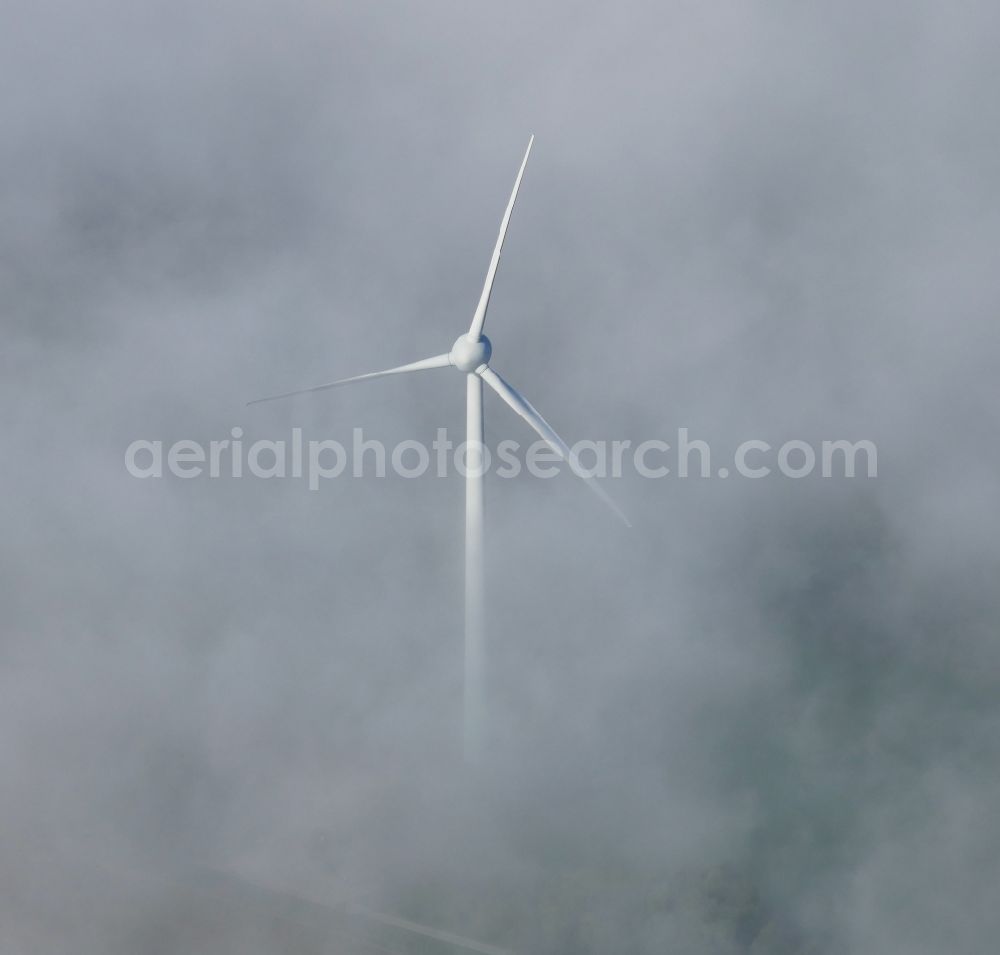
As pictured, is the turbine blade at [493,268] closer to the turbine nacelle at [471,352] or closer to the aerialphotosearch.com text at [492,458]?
the turbine nacelle at [471,352]

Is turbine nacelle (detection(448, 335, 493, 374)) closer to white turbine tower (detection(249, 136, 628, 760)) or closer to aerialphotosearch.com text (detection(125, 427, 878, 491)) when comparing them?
white turbine tower (detection(249, 136, 628, 760))

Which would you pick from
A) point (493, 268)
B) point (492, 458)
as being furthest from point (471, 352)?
point (492, 458)

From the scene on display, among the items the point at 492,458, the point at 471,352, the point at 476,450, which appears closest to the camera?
the point at 471,352

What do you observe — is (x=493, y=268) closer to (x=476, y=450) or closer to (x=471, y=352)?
(x=471, y=352)

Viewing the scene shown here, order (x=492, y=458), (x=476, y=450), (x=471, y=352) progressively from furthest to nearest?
(x=492, y=458), (x=476, y=450), (x=471, y=352)

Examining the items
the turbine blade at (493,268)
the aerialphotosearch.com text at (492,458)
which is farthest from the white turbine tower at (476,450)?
the aerialphotosearch.com text at (492,458)

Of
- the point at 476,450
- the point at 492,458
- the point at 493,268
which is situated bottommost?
the point at 476,450

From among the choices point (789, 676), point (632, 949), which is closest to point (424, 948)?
point (632, 949)
